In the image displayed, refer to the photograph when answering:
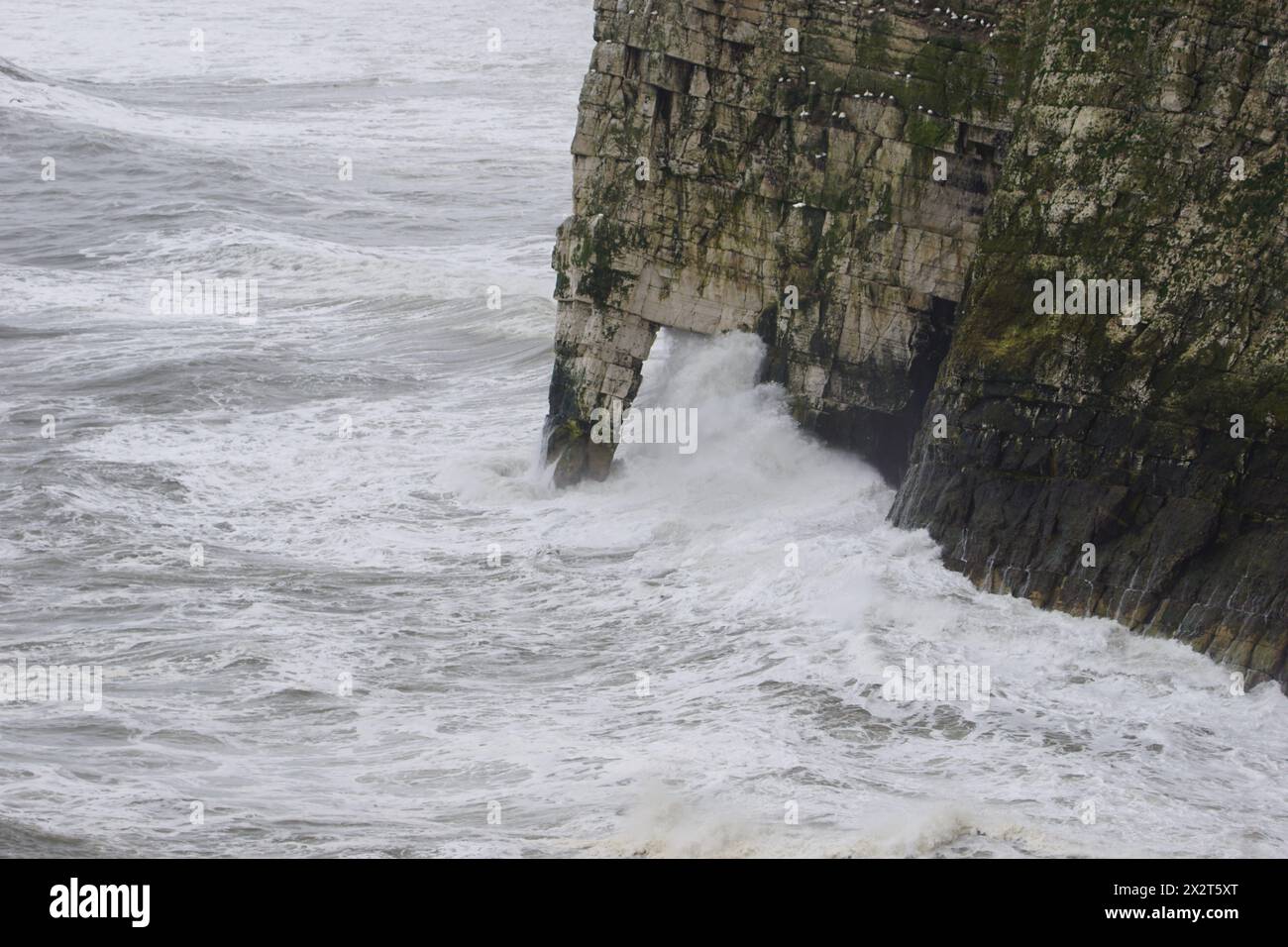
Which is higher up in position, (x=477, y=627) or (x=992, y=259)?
(x=992, y=259)

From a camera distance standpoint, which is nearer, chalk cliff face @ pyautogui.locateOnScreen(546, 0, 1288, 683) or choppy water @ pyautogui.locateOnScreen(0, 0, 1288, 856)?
choppy water @ pyautogui.locateOnScreen(0, 0, 1288, 856)

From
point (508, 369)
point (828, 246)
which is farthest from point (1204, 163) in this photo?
point (508, 369)

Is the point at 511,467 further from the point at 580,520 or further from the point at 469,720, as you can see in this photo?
the point at 469,720

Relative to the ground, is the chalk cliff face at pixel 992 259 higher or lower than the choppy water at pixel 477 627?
higher

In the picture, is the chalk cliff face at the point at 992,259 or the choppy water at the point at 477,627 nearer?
the choppy water at the point at 477,627

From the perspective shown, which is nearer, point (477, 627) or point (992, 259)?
point (477, 627)
